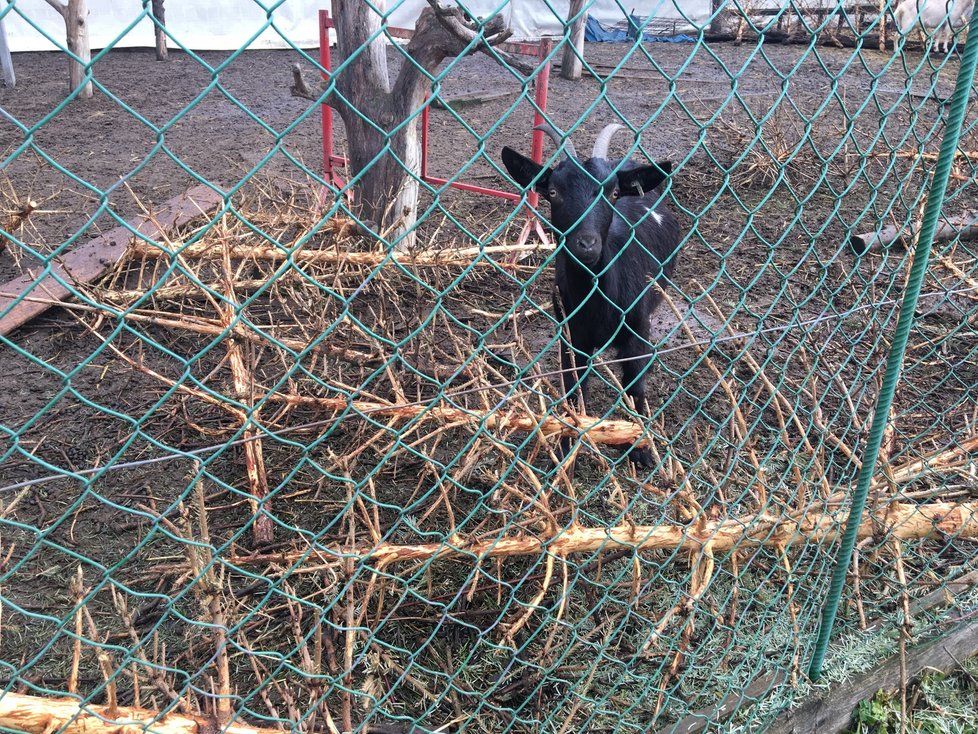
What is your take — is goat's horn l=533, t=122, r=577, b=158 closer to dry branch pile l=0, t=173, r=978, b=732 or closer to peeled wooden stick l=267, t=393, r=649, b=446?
dry branch pile l=0, t=173, r=978, b=732

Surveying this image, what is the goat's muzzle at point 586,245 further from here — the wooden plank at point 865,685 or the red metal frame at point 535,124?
the red metal frame at point 535,124

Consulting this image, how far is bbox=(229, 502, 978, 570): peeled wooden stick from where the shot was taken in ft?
7.37

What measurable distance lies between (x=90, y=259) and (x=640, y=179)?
332 cm

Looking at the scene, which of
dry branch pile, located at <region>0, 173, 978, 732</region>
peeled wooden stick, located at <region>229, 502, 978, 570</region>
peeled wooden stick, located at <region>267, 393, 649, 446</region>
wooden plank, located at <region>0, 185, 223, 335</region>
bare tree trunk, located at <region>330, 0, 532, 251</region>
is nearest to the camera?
dry branch pile, located at <region>0, 173, 978, 732</region>

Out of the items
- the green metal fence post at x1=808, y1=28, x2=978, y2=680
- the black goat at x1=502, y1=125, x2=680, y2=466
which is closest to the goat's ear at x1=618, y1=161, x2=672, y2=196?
the black goat at x1=502, y1=125, x2=680, y2=466

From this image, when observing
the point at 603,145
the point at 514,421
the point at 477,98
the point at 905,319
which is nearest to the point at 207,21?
the point at 477,98

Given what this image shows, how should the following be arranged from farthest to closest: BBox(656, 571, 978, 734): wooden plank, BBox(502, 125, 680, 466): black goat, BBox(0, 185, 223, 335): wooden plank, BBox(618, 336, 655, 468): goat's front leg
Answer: BBox(0, 185, 223, 335): wooden plank < BBox(618, 336, 655, 468): goat's front leg < BBox(502, 125, 680, 466): black goat < BBox(656, 571, 978, 734): wooden plank

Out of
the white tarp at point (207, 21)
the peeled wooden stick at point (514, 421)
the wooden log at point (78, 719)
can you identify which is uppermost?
the wooden log at point (78, 719)

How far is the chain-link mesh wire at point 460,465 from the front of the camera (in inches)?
71.7

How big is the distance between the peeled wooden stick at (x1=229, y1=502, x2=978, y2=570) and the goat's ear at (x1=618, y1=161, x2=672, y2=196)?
4.31ft

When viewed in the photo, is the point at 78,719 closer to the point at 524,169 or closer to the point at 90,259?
the point at 524,169

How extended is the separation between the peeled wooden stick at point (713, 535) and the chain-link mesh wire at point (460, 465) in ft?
0.05

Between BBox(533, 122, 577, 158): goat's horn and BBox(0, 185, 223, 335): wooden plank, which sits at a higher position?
BBox(533, 122, 577, 158): goat's horn

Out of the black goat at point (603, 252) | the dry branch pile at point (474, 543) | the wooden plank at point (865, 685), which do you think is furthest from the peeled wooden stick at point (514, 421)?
the wooden plank at point (865, 685)
